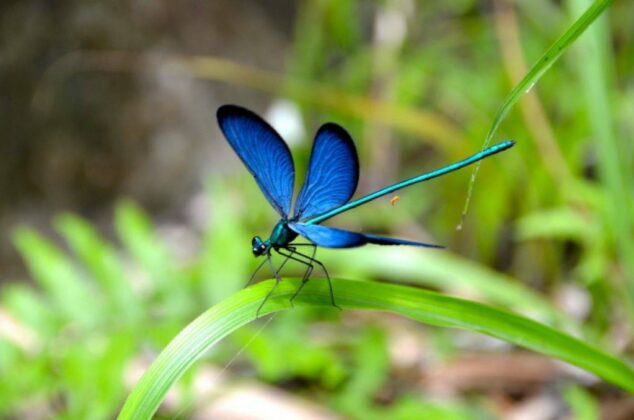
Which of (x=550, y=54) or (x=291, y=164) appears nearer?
(x=550, y=54)

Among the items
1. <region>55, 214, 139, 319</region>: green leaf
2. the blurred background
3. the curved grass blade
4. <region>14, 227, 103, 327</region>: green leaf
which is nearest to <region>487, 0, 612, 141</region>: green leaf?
the curved grass blade

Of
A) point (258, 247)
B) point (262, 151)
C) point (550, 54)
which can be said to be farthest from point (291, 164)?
point (550, 54)

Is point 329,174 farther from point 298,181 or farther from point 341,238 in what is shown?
point 298,181

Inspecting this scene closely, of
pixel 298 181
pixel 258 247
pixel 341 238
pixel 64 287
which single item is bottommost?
pixel 341 238

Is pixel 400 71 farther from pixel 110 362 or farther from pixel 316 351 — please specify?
pixel 110 362

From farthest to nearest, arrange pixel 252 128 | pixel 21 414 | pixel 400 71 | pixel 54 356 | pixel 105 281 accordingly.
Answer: pixel 400 71, pixel 21 414, pixel 105 281, pixel 54 356, pixel 252 128

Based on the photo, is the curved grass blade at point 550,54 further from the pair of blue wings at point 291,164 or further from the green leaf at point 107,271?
the green leaf at point 107,271

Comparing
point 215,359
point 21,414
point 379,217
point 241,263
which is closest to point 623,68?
point 379,217
